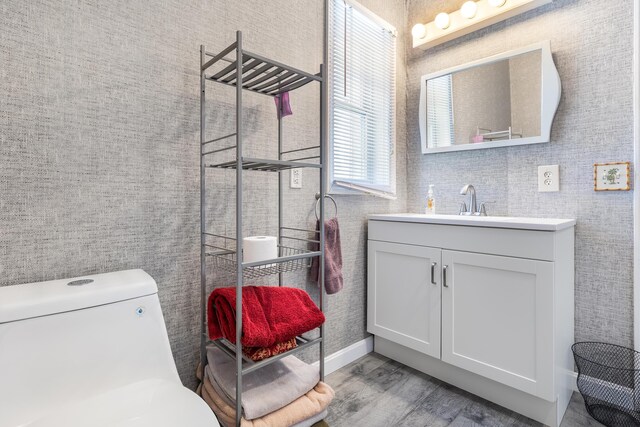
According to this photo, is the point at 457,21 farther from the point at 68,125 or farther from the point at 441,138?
the point at 68,125

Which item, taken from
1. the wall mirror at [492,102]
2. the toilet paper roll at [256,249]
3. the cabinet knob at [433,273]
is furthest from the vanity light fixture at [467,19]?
the toilet paper roll at [256,249]

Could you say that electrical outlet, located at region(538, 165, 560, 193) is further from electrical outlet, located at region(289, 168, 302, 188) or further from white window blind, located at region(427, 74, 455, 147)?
electrical outlet, located at region(289, 168, 302, 188)

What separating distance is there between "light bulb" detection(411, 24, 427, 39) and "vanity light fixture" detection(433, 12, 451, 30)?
10 centimetres

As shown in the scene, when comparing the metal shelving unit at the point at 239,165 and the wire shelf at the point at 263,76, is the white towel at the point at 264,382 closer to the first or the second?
the metal shelving unit at the point at 239,165

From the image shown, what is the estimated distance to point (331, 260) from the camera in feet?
5.66

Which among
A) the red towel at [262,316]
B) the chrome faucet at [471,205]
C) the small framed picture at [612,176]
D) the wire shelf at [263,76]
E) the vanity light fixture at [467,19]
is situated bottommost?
the red towel at [262,316]

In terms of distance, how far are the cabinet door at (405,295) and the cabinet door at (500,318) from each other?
0.06 m

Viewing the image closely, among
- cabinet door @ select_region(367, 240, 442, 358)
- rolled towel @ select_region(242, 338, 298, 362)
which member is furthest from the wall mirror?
rolled towel @ select_region(242, 338, 298, 362)

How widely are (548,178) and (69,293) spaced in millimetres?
2017

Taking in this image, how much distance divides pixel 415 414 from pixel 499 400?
1.30ft

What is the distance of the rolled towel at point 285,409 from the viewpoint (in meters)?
1.12

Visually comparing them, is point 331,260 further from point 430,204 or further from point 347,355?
point 430,204

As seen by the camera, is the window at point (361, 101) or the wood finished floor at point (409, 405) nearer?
the wood finished floor at point (409, 405)

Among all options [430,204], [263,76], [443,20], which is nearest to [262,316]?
[263,76]
